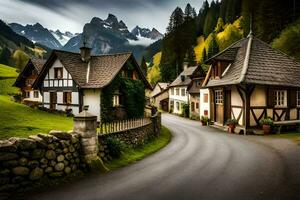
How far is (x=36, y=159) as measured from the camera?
29.5 feet

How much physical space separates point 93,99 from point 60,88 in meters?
5.47

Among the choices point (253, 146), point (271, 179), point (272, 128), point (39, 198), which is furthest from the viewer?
point (272, 128)

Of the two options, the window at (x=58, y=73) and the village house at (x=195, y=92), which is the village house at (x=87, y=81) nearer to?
the window at (x=58, y=73)

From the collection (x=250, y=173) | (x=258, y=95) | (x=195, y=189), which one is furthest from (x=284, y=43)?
(x=195, y=189)

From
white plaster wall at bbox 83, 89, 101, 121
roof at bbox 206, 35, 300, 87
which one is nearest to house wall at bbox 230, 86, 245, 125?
roof at bbox 206, 35, 300, 87

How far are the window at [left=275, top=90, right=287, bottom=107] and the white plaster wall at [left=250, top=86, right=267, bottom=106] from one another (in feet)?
4.48

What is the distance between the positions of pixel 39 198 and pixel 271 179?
766cm

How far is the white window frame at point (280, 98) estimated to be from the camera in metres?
23.1

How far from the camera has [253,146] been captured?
16.1m

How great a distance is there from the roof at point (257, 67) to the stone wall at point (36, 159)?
50.1 ft

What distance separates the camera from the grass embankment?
50.6ft

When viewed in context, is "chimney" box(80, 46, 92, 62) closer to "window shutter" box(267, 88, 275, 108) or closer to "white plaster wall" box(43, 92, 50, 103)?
"white plaster wall" box(43, 92, 50, 103)

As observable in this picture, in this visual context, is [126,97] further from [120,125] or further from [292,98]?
[292,98]

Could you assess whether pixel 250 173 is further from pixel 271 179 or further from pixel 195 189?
pixel 195 189
